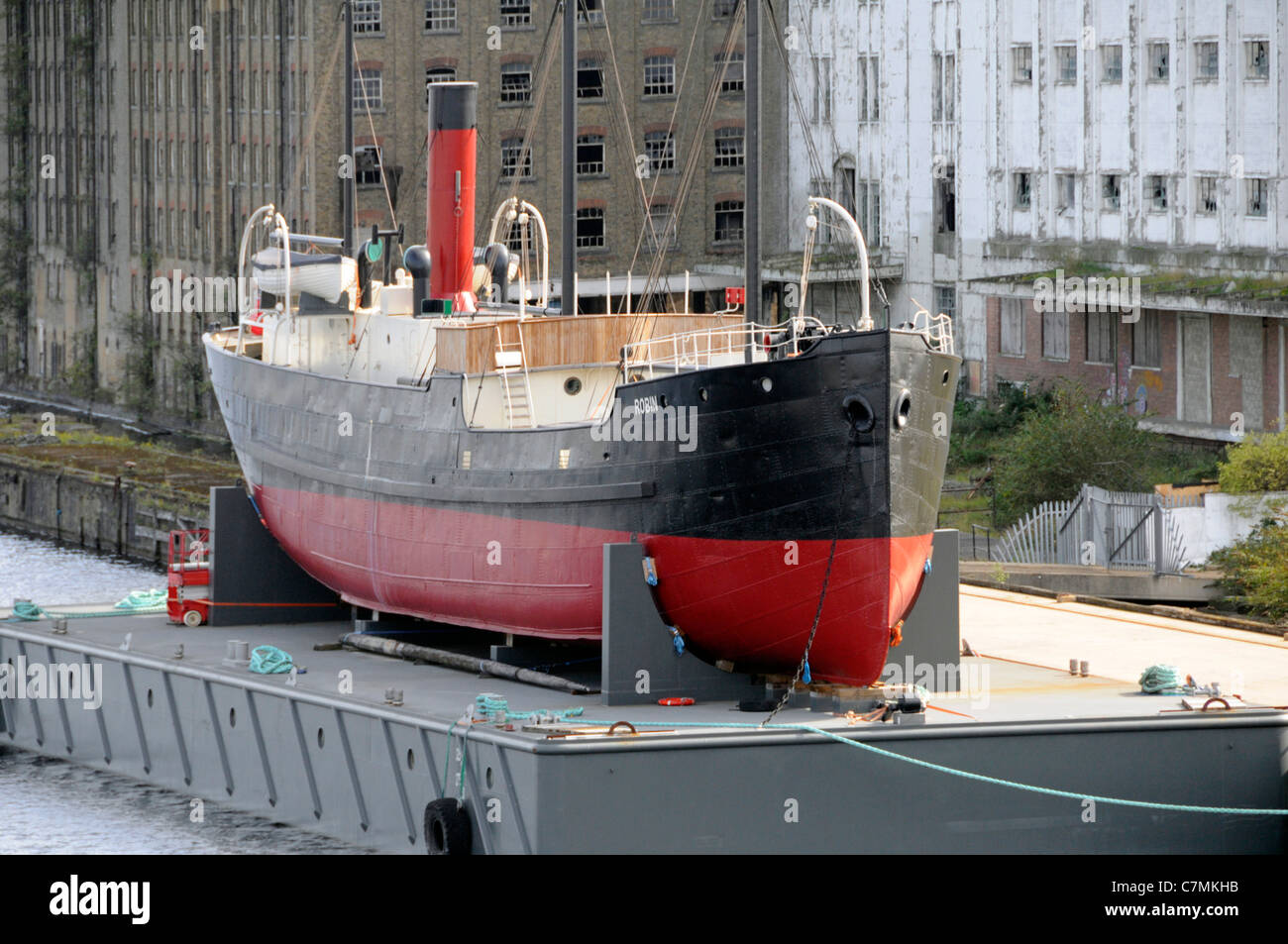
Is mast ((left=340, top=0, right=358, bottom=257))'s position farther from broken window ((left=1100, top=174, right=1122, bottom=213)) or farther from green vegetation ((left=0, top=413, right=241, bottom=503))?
broken window ((left=1100, top=174, right=1122, bottom=213))

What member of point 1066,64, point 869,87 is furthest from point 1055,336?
point 869,87

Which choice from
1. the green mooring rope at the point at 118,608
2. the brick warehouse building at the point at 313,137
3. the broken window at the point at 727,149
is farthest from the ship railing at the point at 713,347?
the broken window at the point at 727,149

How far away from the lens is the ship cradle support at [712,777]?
2786cm

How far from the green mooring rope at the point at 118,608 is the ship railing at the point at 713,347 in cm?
1180

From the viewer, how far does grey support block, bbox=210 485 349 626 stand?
3928 centimetres

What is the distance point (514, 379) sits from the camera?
109ft

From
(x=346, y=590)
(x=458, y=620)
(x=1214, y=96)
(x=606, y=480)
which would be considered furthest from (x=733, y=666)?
(x=1214, y=96)

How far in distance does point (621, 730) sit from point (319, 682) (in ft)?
22.2

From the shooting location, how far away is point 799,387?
29.3 meters

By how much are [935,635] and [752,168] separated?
22.2 ft

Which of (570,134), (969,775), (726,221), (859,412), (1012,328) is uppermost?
(726,221)

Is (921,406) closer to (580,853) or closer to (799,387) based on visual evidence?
(799,387)

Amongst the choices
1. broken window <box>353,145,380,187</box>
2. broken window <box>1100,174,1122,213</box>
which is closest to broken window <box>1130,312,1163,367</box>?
broken window <box>1100,174,1122,213</box>

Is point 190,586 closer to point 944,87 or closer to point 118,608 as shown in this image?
point 118,608
